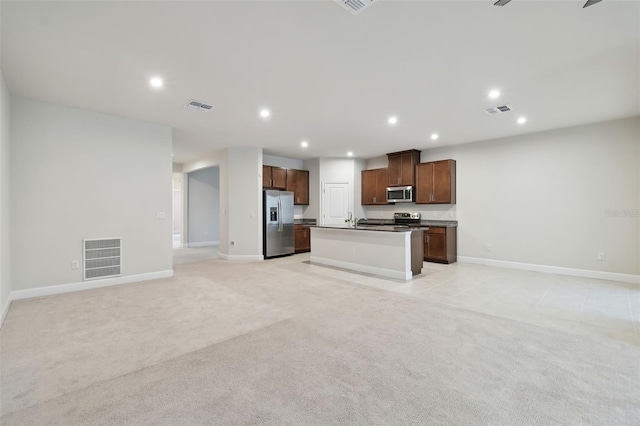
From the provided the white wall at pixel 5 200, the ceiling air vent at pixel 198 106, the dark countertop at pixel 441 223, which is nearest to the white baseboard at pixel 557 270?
the dark countertop at pixel 441 223

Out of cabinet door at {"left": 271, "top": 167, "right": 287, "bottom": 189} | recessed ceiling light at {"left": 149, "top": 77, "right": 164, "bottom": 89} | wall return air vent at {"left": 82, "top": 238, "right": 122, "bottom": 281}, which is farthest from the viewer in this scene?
cabinet door at {"left": 271, "top": 167, "right": 287, "bottom": 189}

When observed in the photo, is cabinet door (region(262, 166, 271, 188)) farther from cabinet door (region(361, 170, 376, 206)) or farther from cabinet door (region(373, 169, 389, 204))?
cabinet door (region(373, 169, 389, 204))

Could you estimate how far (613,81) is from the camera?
346 centimetres

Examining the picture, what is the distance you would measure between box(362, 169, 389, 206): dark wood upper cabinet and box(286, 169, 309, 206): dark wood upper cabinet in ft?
5.61

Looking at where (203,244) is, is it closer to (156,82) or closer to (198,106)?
(198,106)

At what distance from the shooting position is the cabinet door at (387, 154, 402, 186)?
7504 mm

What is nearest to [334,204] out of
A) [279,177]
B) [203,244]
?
[279,177]

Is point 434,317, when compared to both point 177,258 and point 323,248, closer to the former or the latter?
point 323,248

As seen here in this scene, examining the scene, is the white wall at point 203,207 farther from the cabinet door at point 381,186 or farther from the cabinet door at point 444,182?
the cabinet door at point 444,182

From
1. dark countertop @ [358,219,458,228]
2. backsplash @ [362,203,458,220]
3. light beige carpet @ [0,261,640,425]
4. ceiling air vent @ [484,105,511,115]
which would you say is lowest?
light beige carpet @ [0,261,640,425]

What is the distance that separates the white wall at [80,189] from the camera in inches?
156

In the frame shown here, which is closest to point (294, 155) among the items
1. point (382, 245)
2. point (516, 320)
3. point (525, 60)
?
point (382, 245)

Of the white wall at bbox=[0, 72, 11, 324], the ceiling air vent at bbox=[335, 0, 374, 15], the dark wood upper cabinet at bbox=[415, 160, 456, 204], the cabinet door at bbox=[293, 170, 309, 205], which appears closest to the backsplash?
the dark wood upper cabinet at bbox=[415, 160, 456, 204]

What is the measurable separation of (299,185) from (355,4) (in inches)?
255
